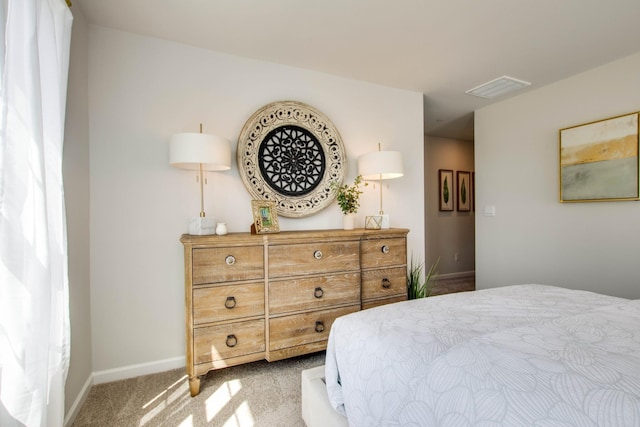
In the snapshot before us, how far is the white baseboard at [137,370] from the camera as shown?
2.06m

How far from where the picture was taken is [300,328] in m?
2.11

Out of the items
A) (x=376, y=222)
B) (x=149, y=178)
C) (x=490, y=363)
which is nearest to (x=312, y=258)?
(x=376, y=222)

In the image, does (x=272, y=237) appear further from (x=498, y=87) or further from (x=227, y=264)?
(x=498, y=87)

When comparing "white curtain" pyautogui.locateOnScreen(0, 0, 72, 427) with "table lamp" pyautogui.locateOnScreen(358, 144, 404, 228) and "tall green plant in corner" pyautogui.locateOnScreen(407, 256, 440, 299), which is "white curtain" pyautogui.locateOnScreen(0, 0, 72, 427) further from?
"tall green plant in corner" pyautogui.locateOnScreen(407, 256, 440, 299)

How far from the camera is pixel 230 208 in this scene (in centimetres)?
245

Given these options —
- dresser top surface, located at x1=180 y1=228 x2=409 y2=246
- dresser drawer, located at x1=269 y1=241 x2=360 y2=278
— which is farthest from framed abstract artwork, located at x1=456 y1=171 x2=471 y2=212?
dresser drawer, located at x1=269 y1=241 x2=360 y2=278

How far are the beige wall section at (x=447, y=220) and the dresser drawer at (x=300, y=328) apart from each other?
10.5 ft

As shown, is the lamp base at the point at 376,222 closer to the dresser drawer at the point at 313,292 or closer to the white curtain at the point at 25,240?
the dresser drawer at the point at 313,292

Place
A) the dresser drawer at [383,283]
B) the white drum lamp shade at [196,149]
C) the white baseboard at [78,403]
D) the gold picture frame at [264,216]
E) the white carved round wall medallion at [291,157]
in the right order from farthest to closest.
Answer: the white carved round wall medallion at [291,157] < the dresser drawer at [383,283] < the gold picture frame at [264,216] < the white drum lamp shade at [196,149] < the white baseboard at [78,403]

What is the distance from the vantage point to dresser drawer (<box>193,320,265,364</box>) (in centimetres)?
186

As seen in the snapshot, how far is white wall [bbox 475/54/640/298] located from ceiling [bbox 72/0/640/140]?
0.27 meters

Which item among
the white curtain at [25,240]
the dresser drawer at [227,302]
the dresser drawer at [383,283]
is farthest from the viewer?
the dresser drawer at [383,283]

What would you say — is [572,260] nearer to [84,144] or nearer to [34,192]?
[34,192]

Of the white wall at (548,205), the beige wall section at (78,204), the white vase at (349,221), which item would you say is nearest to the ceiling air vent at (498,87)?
the white wall at (548,205)
